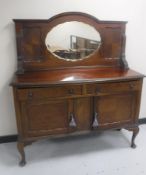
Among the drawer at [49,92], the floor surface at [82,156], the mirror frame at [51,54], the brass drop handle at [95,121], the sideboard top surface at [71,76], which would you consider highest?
the mirror frame at [51,54]

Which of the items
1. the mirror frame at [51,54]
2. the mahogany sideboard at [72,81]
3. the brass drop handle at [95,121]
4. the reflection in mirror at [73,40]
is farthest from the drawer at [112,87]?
the reflection in mirror at [73,40]

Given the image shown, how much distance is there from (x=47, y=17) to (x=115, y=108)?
3.82 ft

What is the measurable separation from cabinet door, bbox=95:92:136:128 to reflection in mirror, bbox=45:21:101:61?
22.2 inches

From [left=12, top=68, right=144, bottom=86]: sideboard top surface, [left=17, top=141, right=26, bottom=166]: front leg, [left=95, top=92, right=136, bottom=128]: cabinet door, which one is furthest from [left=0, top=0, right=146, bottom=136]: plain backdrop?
[left=95, top=92, right=136, bottom=128]: cabinet door

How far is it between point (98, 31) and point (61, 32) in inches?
16.1

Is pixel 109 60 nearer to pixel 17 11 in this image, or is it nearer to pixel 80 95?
pixel 80 95

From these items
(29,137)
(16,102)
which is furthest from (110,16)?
(29,137)

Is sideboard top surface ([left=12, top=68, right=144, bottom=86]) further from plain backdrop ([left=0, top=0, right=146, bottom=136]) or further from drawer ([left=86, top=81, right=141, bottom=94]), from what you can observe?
plain backdrop ([left=0, top=0, right=146, bottom=136])

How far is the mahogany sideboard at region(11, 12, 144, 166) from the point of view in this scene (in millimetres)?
1892

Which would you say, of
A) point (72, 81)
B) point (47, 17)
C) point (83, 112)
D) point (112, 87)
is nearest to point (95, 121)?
point (83, 112)

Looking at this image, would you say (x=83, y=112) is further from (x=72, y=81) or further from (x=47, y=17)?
(x=47, y=17)

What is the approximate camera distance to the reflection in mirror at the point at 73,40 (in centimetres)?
215

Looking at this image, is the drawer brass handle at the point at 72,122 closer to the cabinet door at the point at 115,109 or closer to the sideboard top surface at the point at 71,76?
the cabinet door at the point at 115,109

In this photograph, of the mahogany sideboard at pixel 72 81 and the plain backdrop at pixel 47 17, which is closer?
the mahogany sideboard at pixel 72 81
